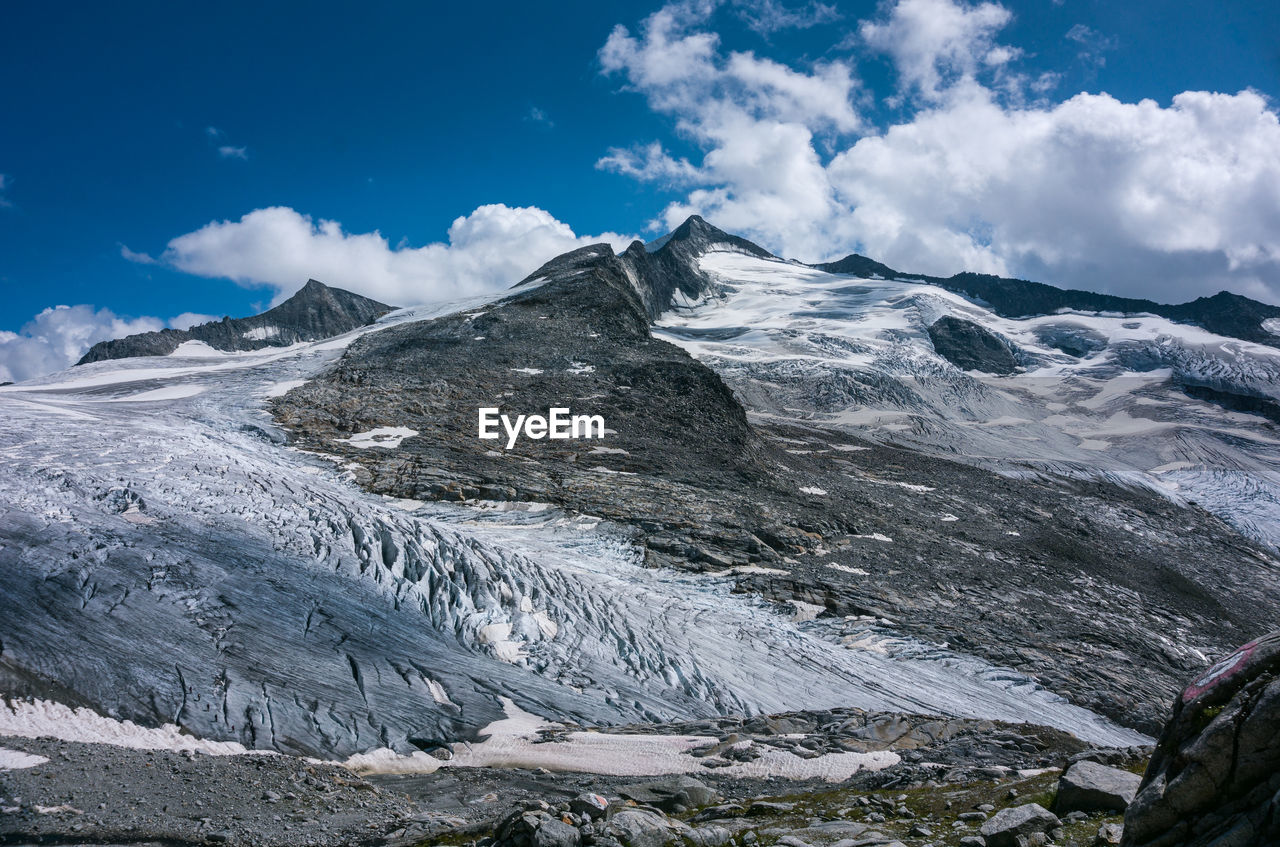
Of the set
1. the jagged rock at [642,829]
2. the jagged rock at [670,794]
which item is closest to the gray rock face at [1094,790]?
the jagged rock at [642,829]

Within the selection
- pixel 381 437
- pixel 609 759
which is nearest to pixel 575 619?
pixel 609 759

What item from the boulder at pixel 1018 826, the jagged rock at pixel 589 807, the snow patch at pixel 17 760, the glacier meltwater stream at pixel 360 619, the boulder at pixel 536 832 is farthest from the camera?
the glacier meltwater stream at pixel 360 619

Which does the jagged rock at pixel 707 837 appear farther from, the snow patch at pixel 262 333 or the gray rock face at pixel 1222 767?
the snow patch at pixel 262 333

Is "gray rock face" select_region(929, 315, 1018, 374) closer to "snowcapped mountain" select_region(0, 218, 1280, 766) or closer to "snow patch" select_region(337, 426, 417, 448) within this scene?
"snowcapped mountain" select_region(0, 218, 1280, 766)

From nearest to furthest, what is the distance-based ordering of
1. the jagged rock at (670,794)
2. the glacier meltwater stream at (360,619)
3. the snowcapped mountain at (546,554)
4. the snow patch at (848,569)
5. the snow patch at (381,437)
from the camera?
the jagged rock at (670,794), the glacier meltwater stream at (360,619), the snowcapped mountain at (546,554), the snow patch at (848,569), the snow patch at (381,437)

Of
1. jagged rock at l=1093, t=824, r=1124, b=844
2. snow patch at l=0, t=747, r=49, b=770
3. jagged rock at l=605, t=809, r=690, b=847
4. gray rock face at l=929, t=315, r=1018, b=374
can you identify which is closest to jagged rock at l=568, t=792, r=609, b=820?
jagged rock at l=605, t=809, r=690, b=847

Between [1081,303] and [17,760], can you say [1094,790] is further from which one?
[1081,303]
